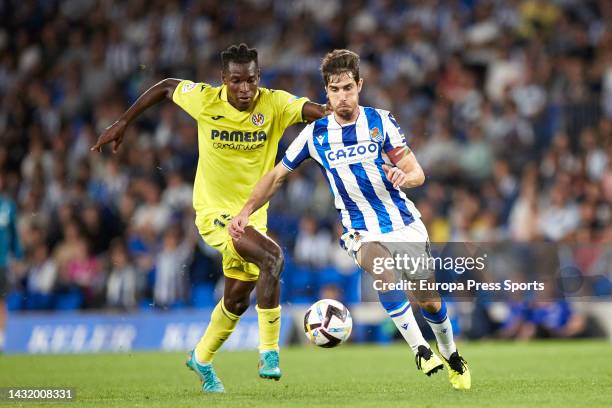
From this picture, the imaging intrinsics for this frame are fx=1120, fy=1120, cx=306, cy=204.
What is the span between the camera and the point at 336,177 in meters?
8.22

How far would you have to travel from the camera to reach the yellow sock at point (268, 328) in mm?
8234

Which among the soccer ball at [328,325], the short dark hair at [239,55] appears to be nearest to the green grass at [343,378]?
the soccer ball at [328,325]

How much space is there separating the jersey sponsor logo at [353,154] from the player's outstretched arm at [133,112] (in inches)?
69.8

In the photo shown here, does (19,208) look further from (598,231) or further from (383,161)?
(383,161)

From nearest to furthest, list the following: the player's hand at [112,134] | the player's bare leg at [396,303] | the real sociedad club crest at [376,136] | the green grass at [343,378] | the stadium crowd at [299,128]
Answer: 1. the green grass at [343,378]
2. the player's bare leg at [396,303]
3. the real sociedad club crest at [376,136]
4. the player's hand at [112,134]
5. the stadium crowd at [299,128]

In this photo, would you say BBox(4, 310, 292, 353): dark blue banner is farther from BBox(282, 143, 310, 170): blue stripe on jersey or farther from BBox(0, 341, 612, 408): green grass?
BBox(282, 143, 310, 170): blue stripe on jersey

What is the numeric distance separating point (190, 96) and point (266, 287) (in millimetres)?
1799

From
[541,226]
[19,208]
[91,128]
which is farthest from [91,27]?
[541,226]

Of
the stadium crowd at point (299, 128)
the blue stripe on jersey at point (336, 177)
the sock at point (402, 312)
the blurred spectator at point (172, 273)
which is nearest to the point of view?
the sock at point (402, 312)

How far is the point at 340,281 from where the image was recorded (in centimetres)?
1543

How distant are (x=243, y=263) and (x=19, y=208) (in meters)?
11.8

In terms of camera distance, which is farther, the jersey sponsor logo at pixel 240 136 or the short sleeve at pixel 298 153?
the jersey sponsor logo at pixel 240 136

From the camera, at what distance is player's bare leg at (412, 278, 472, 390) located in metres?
8.07

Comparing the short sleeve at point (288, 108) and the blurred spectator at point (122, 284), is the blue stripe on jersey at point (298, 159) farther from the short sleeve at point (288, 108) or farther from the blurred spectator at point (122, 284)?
the blurred spectator at point (122, 284)
